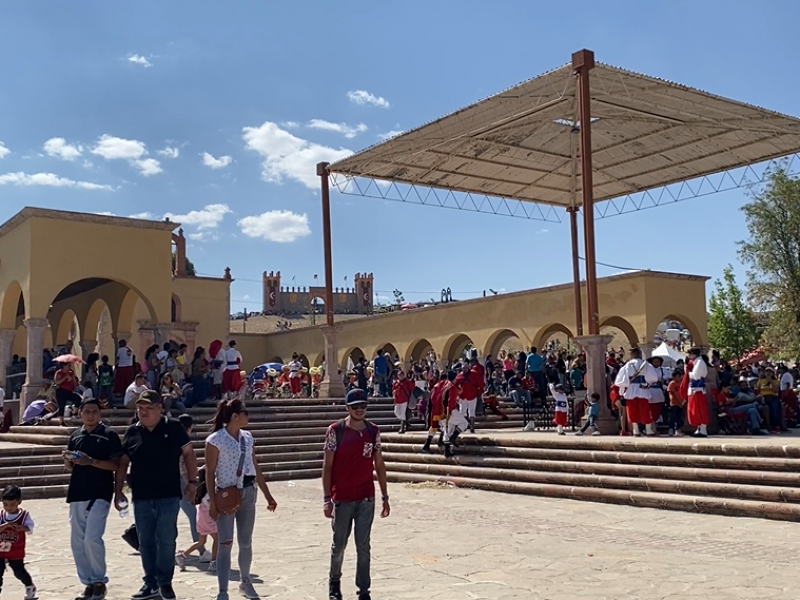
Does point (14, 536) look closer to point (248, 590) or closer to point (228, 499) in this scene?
point (228, 499)

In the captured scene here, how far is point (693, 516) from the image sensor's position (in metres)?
9.64

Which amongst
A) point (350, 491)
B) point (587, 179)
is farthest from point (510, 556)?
point (587, 179)

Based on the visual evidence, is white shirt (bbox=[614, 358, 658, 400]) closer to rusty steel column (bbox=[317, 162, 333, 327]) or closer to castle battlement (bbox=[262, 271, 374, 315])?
rusty steel column (bbox=[317, 162, 333, 327])

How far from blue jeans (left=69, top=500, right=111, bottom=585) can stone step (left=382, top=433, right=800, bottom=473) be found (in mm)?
7342

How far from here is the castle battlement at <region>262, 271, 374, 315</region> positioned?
235 ft

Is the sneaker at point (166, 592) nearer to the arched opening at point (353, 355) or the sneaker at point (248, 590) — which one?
the sneaker at point (248, 590)

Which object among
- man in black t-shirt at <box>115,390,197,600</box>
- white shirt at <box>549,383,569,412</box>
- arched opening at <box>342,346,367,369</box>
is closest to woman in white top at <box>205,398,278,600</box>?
man in black t-shirt at <box>115,390,197,600</box>

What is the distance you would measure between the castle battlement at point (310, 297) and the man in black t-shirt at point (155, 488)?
213 feet

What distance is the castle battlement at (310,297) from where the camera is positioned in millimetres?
71500

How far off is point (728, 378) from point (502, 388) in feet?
28.6

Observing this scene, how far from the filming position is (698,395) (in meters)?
13.0

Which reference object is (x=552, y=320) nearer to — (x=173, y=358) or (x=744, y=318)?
(x=173, y=358)

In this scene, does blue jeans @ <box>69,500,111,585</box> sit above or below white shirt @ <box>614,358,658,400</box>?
below

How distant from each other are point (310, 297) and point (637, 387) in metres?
61.1
